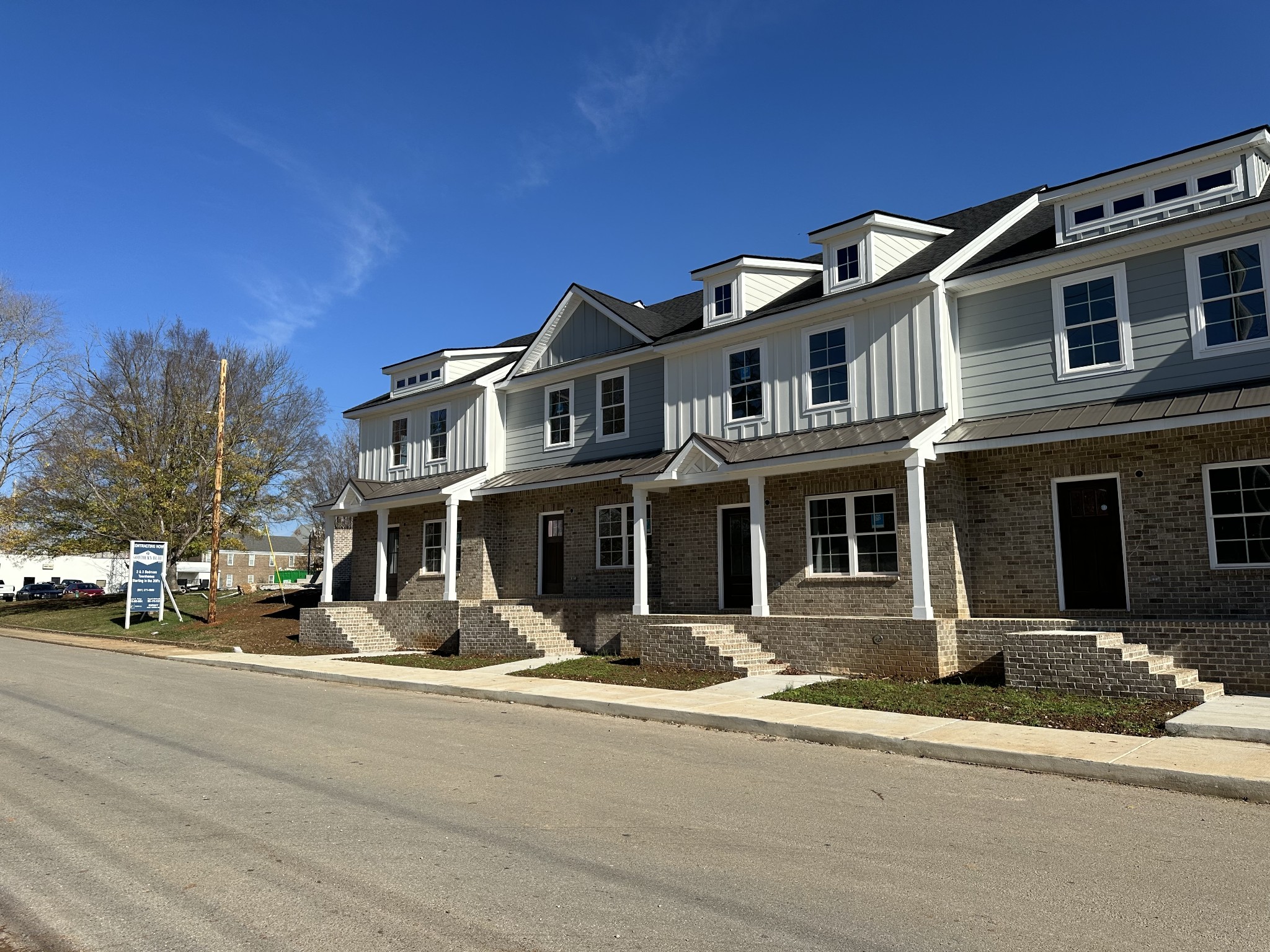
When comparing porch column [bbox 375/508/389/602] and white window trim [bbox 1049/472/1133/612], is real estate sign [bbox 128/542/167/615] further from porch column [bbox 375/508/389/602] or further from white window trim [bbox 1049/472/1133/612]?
white window trim [bbox 1049/472/1133/612]

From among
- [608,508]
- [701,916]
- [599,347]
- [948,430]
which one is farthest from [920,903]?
[599,347]

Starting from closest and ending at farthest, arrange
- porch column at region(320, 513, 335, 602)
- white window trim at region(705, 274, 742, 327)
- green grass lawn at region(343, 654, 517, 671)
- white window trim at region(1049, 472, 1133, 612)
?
white window trim at region(1049, 472, 1133, 612), green grass lawn at region(343, 654, 517, 671), white window trim at region(705, 274, 742, 327), porch column at region(320, 513, 335, 602)

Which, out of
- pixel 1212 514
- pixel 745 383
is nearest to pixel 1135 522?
pixel 1212 514

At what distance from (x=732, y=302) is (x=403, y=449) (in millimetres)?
12326

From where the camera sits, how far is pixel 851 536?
16984 millimetres

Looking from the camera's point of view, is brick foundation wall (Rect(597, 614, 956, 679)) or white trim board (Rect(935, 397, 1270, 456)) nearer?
white trim board (Rect(935, 397, 1270, 456))

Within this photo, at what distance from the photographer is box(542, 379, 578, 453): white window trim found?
22953 mm

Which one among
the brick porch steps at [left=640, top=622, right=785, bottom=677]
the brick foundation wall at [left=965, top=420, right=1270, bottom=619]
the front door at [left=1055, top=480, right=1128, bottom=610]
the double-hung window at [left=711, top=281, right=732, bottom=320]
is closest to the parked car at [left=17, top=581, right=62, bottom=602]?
the double-hung window at [left=711, top=281, right=732, bottom=320]

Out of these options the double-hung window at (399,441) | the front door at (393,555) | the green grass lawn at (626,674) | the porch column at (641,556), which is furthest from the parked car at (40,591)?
the green grass lawn at (626,674)

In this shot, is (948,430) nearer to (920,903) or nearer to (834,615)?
(834,615)

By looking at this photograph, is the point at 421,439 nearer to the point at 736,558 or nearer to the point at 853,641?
the point at 736,558

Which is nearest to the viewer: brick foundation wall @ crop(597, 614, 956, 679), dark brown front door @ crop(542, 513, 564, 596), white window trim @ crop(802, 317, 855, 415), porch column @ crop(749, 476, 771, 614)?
brick foundation wall @ crop(597, 614, 956, 679)

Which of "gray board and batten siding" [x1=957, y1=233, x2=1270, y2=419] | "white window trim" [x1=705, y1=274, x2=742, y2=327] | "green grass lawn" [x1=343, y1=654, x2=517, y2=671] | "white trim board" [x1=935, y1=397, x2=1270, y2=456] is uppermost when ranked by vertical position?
"white window trim" [x1=705, y1=274, x2=742, y2=327]

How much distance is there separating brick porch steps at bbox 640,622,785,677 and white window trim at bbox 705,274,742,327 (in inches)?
261
